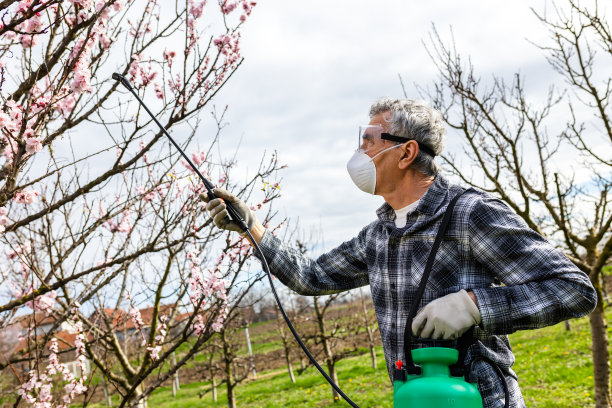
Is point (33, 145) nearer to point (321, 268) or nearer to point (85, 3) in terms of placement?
point (85, 3)

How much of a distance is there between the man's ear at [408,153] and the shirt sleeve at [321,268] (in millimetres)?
450

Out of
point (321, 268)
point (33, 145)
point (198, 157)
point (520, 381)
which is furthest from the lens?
point (520, 381)

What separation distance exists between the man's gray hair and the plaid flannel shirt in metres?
0.11

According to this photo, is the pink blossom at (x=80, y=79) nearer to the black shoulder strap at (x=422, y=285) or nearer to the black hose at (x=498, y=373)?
the black shoulder strap at (x=422, y=285)

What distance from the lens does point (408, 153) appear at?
2.07m

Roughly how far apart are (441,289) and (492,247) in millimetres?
243

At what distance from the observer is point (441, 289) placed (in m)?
1.78

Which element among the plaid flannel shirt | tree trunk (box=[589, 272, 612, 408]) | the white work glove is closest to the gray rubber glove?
the plaid flannel shirt

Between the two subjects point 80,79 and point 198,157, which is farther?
point 198,157

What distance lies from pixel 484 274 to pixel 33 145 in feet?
7.83

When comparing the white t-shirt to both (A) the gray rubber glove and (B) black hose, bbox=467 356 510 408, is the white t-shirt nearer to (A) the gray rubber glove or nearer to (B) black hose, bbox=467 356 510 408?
(B) black hose, bbox=467 356 510 408

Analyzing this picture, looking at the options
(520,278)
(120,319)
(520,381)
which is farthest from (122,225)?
(520,381)

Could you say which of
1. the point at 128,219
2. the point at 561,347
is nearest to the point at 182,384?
the point at 561,347

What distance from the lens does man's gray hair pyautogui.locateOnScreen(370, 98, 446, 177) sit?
6.79 ft
